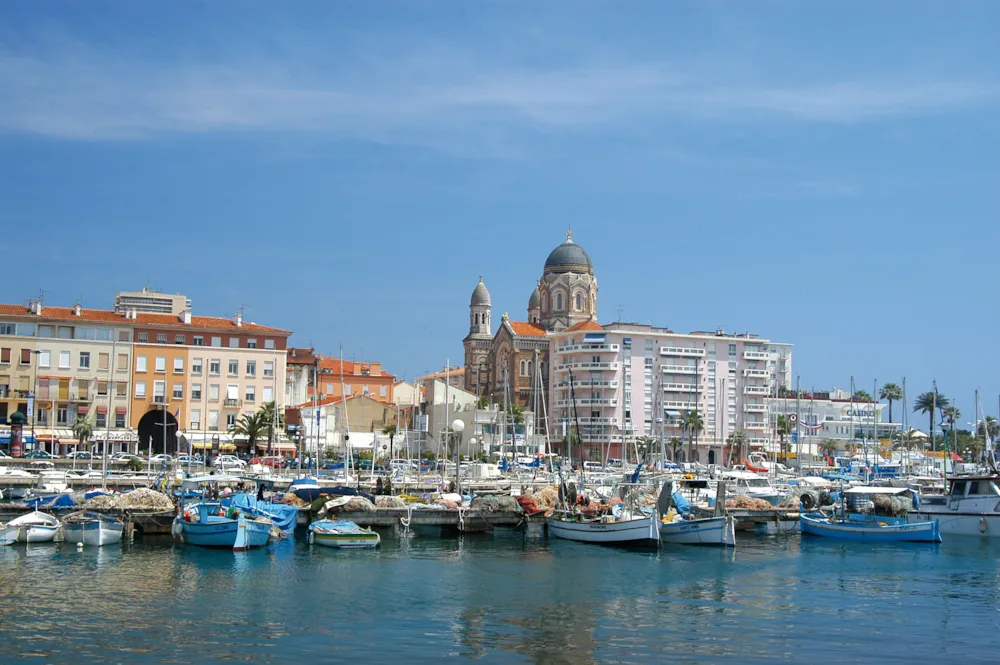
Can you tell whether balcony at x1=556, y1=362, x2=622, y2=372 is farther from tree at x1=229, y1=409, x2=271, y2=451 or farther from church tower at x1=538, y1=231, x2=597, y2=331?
tree at x1=229, y1=409, x2=271, y2=451

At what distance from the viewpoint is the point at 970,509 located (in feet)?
182

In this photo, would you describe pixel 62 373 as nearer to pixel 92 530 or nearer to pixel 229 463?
pixel 229 463

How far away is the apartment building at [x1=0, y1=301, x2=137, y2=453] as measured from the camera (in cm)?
8088

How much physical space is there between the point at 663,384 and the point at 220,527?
78.3m

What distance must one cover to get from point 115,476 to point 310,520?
17.8m

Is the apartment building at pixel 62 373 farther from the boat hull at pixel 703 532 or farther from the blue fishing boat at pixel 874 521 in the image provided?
the blue fishing boat at pixel 874 521

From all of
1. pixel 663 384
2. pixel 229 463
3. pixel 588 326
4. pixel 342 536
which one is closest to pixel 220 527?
pixel 342 536

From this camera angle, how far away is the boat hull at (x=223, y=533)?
43.2 meters

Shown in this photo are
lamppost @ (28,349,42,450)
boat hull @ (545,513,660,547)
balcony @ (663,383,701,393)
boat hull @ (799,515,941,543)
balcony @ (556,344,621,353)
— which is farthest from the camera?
balcony @ (663,383,701,393)

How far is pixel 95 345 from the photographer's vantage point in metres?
83.6

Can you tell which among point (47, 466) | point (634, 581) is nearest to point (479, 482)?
Answer: point (47, 466)

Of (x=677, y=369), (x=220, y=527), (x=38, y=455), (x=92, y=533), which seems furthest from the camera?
(x=677, y=369)

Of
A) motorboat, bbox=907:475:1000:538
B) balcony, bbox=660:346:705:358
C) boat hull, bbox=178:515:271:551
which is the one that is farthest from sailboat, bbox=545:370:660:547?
balcony, bbox=660:346:705:358

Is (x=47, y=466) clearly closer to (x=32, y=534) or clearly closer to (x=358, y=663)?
(x=32, y=534)
